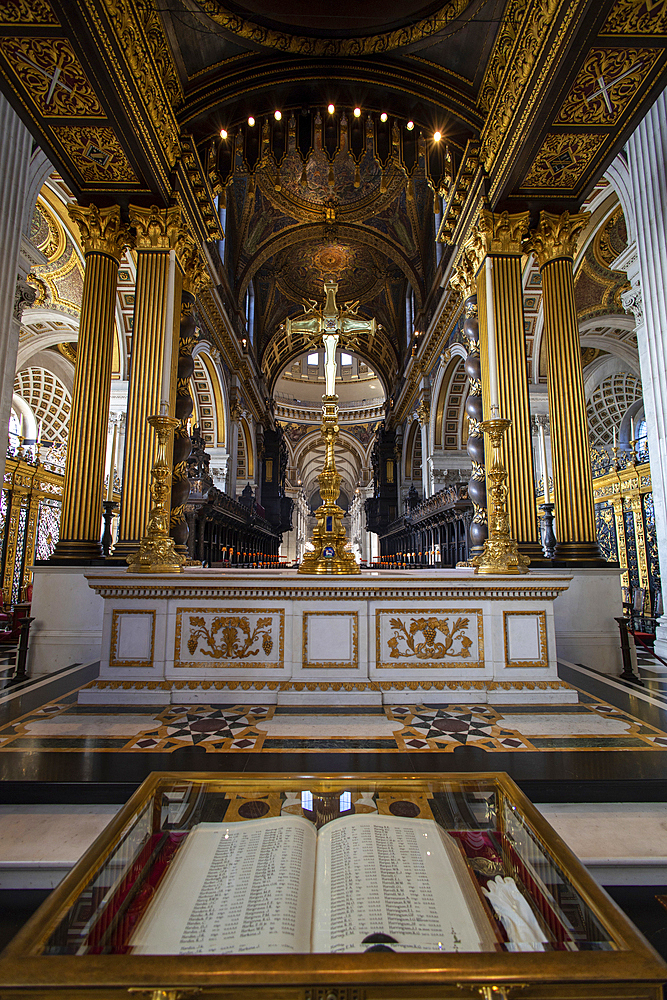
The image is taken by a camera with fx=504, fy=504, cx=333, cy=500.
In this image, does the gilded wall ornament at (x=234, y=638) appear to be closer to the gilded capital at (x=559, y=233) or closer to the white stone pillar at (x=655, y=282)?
the white stone pillar at (x=655, y=282)

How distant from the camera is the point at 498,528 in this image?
188 inches

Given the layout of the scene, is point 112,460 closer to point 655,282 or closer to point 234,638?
point 234,638

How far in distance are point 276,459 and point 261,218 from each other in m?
11.2

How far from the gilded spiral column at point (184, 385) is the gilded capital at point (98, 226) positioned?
89 centimetres

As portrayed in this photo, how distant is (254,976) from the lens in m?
0.72

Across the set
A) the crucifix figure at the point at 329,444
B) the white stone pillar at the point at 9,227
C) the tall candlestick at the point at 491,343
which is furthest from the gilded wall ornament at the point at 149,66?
the tall candlestick at the point at 491,343

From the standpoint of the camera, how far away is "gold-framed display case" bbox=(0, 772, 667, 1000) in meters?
0.73

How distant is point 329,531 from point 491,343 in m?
3.87

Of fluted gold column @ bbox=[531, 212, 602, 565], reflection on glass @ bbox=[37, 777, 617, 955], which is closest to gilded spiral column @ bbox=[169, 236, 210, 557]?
fluted gold column @ bbox=[531, 212, 602, 565]

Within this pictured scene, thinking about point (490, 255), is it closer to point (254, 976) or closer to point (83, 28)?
point (83, 28)

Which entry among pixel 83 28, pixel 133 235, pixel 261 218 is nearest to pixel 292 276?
pixel 261 218

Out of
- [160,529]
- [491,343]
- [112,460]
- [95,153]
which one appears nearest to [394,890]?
[160,529]

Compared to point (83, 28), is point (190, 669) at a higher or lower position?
lower

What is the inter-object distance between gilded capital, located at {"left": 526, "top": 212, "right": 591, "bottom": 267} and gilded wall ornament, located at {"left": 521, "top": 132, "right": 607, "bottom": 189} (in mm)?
403
